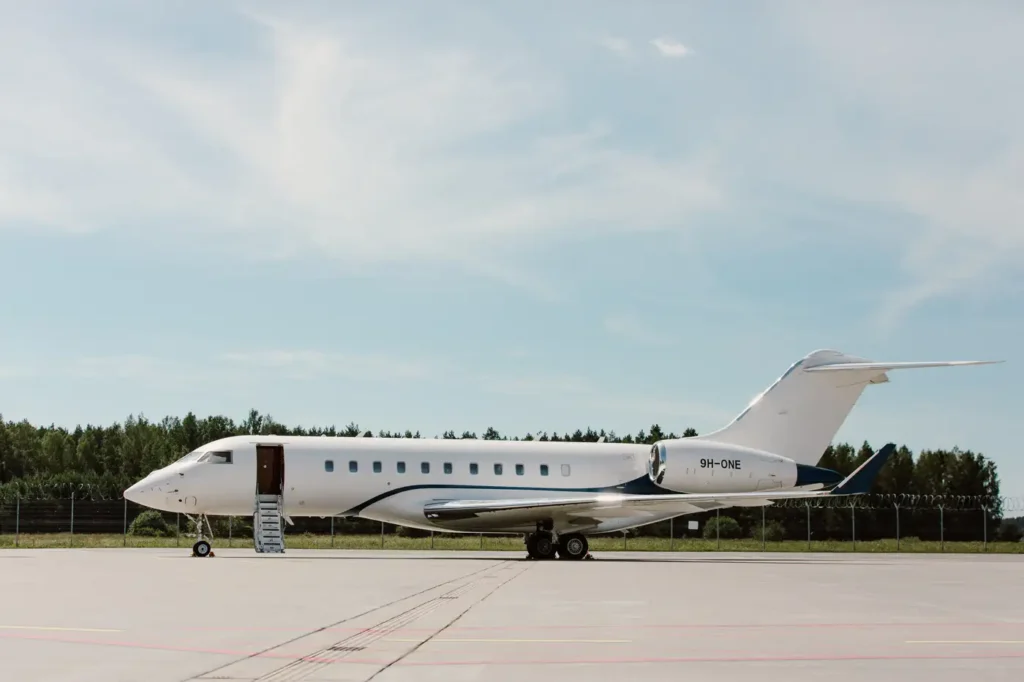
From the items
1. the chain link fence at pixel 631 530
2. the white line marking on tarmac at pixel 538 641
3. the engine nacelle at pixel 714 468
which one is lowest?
the chain link fence at pixel 631 530

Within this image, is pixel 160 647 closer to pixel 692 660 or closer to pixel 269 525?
pixel 692 660

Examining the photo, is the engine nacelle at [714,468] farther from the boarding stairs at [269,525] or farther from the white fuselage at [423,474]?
the boarding stairs at [269,525]

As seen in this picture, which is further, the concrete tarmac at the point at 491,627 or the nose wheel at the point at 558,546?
the nose wheel at the point at 558,546

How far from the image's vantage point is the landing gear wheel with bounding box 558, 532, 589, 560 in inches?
1304

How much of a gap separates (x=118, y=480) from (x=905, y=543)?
148ft

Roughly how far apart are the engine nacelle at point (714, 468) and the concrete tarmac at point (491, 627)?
1174 cm

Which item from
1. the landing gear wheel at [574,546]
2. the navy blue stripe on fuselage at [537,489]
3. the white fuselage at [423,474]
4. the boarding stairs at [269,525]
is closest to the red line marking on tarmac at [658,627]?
the landing gear wheel at [574,546]

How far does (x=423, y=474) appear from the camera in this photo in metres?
34.2

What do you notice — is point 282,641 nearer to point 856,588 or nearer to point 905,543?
point 856,588

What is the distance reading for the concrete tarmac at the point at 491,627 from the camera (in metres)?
9.29

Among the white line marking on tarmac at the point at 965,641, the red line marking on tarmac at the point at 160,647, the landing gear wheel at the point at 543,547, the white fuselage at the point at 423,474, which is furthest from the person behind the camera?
the landing gear wheel at the point at 543,547

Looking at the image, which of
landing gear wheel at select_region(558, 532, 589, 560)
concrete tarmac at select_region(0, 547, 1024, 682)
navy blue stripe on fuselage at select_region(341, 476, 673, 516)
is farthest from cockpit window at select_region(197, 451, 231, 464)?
concrete tarmac at select_region(0, 547, 1024, 682)

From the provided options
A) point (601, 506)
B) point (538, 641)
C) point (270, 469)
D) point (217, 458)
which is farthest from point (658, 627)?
point (217, 458)

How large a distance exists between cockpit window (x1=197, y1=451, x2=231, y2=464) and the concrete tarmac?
10.00 m
